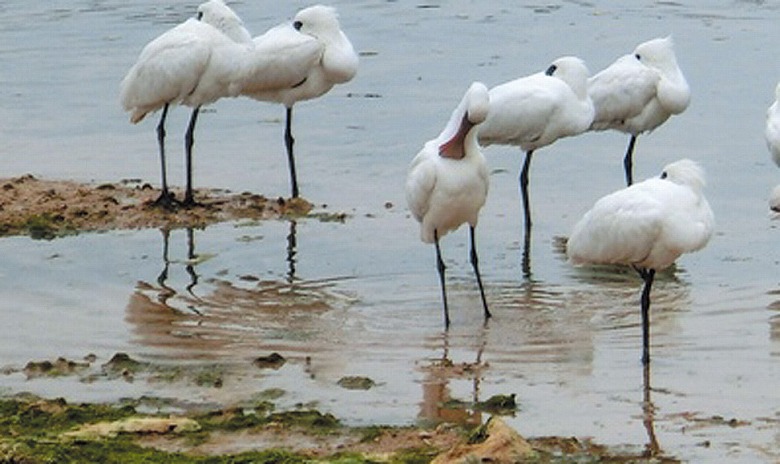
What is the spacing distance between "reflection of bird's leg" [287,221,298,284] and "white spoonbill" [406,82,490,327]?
1596 mm

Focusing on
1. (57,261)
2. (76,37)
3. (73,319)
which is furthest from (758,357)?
(76,37)

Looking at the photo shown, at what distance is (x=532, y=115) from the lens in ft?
49.7

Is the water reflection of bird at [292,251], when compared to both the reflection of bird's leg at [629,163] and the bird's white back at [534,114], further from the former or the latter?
the reflection of bird's leg at [629,163]

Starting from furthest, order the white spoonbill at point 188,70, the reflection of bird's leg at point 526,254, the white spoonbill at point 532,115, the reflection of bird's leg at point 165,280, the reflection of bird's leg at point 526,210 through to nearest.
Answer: the white spoonbill at point 188,70, the white spoonbill at point 532,115, the reflection of bird's leg at point 526,210, the reflection of bird's leg at point 526,254, the reflection of bird's leg at point 165,280

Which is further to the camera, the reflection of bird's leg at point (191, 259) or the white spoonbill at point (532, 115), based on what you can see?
the white spoonbill at point (532, 115)

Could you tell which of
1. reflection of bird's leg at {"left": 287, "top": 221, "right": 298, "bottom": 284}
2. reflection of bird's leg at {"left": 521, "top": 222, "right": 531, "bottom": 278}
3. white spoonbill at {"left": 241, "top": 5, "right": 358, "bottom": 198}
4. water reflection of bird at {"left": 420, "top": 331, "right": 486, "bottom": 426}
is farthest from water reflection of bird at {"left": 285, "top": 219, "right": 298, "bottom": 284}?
water reflection of bird at {"left": 420, "top": 331, "right": 486, "bottom": 426}

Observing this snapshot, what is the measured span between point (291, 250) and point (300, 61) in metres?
2.72

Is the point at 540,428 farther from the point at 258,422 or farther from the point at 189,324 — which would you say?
the point at 189,324

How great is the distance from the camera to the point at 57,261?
44.8 feet

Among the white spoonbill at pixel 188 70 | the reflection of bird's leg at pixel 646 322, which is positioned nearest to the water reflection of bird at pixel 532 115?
the white spoonbill at pixel 188 70

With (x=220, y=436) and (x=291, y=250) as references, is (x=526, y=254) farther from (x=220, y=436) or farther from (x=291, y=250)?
(x=220, y=436)

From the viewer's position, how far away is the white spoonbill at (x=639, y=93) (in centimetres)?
1644

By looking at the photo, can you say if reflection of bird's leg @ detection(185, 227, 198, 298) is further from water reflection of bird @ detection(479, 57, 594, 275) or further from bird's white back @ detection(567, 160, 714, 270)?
bird's white back @ detection(567, 160, 714, 270)

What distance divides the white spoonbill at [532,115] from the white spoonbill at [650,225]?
3.79m
